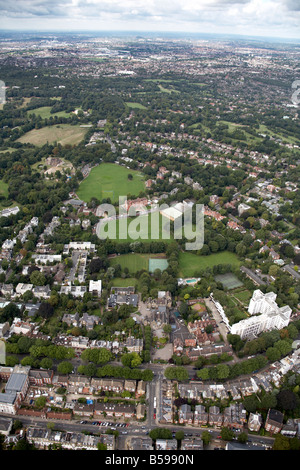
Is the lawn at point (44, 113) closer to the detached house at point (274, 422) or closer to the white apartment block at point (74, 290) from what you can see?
the white apartment block at point (74, 290)

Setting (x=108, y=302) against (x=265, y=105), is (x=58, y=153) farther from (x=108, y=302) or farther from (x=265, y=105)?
(x=265, y=105)

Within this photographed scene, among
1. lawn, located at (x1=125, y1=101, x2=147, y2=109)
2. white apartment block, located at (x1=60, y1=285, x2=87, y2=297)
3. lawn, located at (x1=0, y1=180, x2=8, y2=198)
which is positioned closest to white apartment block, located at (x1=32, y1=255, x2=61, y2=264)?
white apartment block, located at (x1=60, y1=285, x2=87, y2=297)

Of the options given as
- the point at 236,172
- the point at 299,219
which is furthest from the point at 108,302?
the point at 236,172

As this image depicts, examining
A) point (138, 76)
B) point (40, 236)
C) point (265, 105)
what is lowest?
point (40, 236)

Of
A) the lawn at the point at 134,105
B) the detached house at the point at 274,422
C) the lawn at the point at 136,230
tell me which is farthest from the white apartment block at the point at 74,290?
the lawn at the point at 134,105

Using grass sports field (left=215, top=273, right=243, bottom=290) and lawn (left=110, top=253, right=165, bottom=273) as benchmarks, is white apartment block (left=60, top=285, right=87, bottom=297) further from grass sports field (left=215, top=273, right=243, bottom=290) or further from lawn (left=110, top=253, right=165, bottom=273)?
grass sports field (left=215, top=273, right=243, bottom=290)
